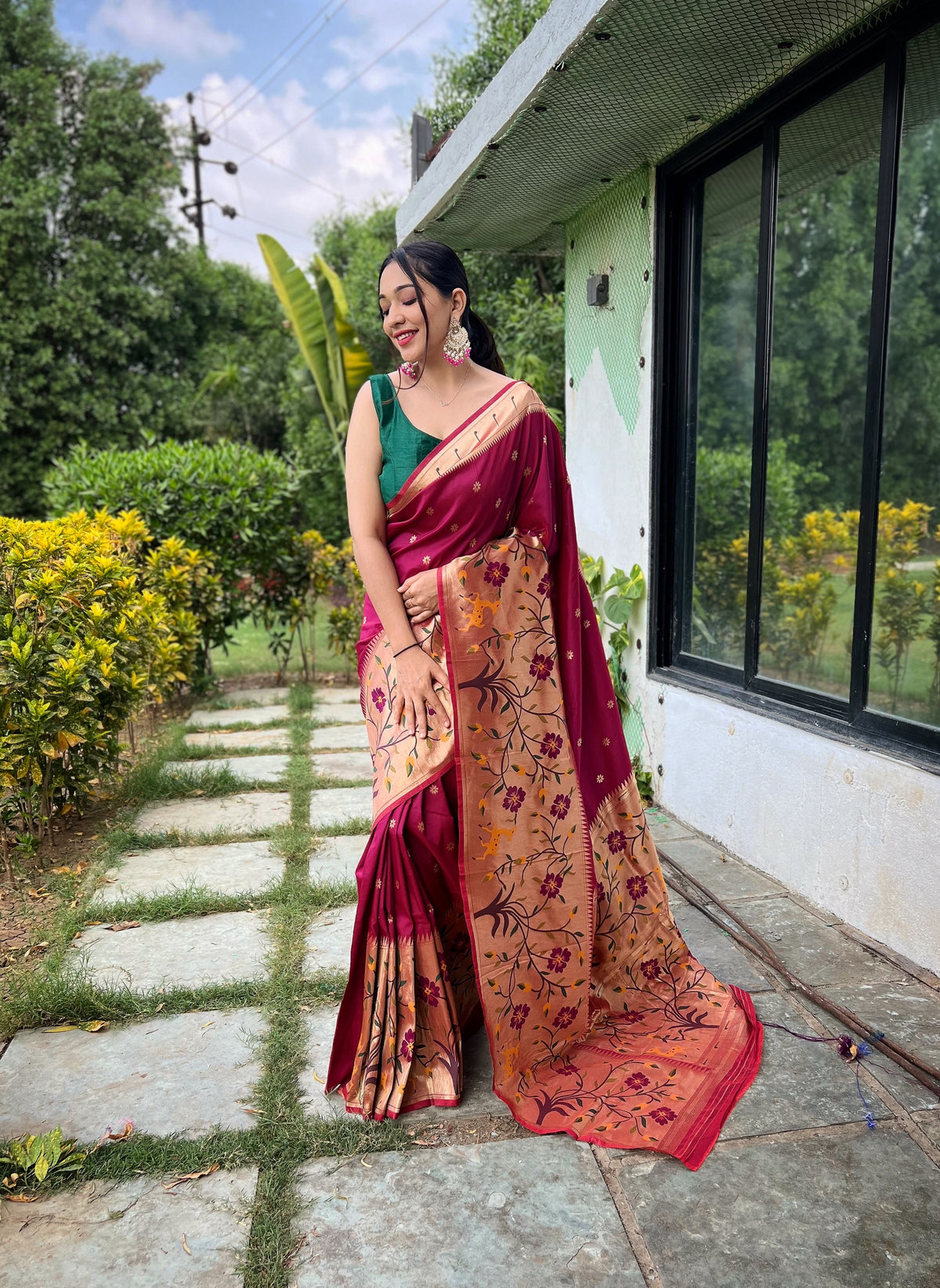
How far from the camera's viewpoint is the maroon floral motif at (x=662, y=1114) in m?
1.81

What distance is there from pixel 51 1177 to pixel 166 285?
16417 mm

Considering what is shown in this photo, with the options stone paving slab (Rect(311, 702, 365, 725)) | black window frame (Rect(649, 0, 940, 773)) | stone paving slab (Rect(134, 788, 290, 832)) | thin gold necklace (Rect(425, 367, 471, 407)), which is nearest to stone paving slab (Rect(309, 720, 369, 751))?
stone paving slab (Rect(311, 702, 365, 725))

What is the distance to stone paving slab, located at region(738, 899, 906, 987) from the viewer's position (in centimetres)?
241

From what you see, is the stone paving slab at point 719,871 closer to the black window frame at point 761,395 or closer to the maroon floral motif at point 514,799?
the black window frame at point 761,395

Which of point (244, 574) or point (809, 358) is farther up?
point (809, 358)

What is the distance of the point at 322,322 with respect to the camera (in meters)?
8.72

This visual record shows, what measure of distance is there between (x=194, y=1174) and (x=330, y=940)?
98 centimetres

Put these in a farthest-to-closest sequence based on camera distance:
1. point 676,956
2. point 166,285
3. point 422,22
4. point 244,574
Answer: point 166,285
point 422,22
point 244,574
point 676,956

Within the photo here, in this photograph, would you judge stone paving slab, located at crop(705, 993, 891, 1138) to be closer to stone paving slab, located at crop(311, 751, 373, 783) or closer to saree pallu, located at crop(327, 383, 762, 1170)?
saree pallu, located at crop(327, 383, 762, 1170)

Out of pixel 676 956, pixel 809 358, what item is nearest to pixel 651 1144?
pixel 676 956

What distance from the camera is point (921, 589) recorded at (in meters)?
4.95

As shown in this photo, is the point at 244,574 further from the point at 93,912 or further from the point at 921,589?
the point at 921,589

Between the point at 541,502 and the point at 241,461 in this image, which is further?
the point at 241,461

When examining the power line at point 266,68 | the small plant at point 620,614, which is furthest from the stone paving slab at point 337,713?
the power line at point 266,68
